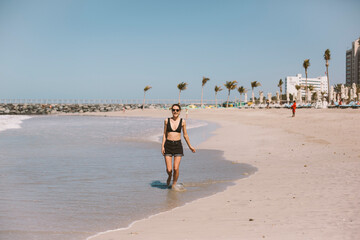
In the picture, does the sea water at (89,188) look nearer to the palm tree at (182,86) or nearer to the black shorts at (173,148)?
the black shorts at (173,148)

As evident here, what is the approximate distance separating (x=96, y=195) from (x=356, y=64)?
8300 inches

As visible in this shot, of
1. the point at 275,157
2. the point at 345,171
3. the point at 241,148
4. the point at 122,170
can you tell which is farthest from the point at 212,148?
the point at 345,171

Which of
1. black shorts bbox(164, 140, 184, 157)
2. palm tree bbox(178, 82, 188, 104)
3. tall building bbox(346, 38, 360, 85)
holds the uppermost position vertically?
tall building bbox(346, 38, 360, 85)

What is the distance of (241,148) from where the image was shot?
1448 centimetres

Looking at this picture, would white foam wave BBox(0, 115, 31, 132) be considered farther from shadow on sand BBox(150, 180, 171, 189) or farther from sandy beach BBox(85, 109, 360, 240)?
sandy beach BBox(85, 109, 360, 240)

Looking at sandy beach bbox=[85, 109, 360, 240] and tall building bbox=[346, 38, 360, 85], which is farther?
tall building bbox=[346, 38, 360, 85]

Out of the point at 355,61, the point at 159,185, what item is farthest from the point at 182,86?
the point at 355,61

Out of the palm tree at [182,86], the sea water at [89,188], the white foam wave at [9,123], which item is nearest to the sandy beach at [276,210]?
the sea water at [89,188]

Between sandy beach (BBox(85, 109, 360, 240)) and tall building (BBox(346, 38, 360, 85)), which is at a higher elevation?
tall building (BBox(346, 38, 360, 85))

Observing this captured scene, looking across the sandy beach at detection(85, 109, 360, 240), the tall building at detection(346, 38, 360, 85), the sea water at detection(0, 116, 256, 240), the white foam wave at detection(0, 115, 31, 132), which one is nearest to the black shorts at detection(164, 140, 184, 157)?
the sea water at detection(0, 116, 256, 240)

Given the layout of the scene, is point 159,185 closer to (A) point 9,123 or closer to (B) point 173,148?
(B) point 173,148

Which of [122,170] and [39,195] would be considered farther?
[122,170]

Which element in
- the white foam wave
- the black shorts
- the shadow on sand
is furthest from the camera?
the white foam wave

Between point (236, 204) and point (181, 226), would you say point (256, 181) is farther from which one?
point (181, 226)
